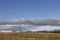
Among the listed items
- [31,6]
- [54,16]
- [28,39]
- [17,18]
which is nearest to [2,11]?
[17,18]

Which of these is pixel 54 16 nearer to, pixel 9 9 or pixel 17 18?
pixel 17 18

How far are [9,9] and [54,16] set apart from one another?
21.8 inches

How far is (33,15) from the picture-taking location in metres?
1.54

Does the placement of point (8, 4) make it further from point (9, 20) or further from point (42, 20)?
point (42, 20)

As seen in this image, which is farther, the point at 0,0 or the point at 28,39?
the point at 0,0

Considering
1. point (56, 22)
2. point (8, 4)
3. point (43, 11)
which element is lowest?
point (56, 22)

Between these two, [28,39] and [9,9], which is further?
[9,9]

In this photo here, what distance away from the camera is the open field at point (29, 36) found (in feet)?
4.74

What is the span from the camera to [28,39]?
1.47 m

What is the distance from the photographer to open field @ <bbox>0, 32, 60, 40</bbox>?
1445 millimetres

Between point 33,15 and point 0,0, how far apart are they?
17.7 inches

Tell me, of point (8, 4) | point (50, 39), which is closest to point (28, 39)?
point (50, 39)

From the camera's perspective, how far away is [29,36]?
147 cm

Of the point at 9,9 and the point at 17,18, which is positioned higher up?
the point at 9,9
